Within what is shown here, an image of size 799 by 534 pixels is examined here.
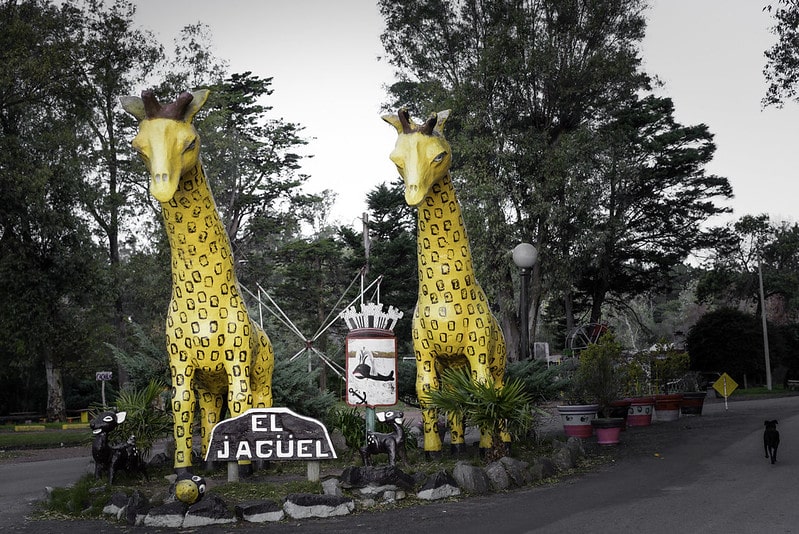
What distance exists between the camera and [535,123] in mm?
27703

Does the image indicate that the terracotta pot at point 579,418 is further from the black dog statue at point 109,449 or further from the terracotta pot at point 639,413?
the black dog statue at point 109,449

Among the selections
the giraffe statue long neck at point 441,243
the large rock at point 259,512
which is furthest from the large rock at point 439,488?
the giraffe statue long neck at point 441,243

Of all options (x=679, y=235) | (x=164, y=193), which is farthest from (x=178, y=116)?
(x=679, y=235)

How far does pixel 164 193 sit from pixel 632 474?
7193mm

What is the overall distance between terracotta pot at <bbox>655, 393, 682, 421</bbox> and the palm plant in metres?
10.8

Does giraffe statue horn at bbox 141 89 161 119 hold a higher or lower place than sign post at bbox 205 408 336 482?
higher

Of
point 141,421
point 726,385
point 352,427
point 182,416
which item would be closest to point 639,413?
point 726,385

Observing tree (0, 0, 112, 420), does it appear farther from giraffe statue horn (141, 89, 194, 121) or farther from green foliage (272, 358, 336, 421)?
giraffe statue horn (141, 89, 194, 121)

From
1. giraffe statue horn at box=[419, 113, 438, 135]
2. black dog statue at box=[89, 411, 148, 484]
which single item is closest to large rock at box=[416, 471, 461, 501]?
black dog statue at box=[89, 411, 148, 484]

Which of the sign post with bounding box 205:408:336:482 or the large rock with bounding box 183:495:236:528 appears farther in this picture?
the sign post with bounding box 205:408:336:482

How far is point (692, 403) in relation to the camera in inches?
856

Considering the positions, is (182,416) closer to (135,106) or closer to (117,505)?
(117,505)

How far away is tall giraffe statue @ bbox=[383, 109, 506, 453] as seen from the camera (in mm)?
10547

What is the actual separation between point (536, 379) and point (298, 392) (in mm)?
4644
